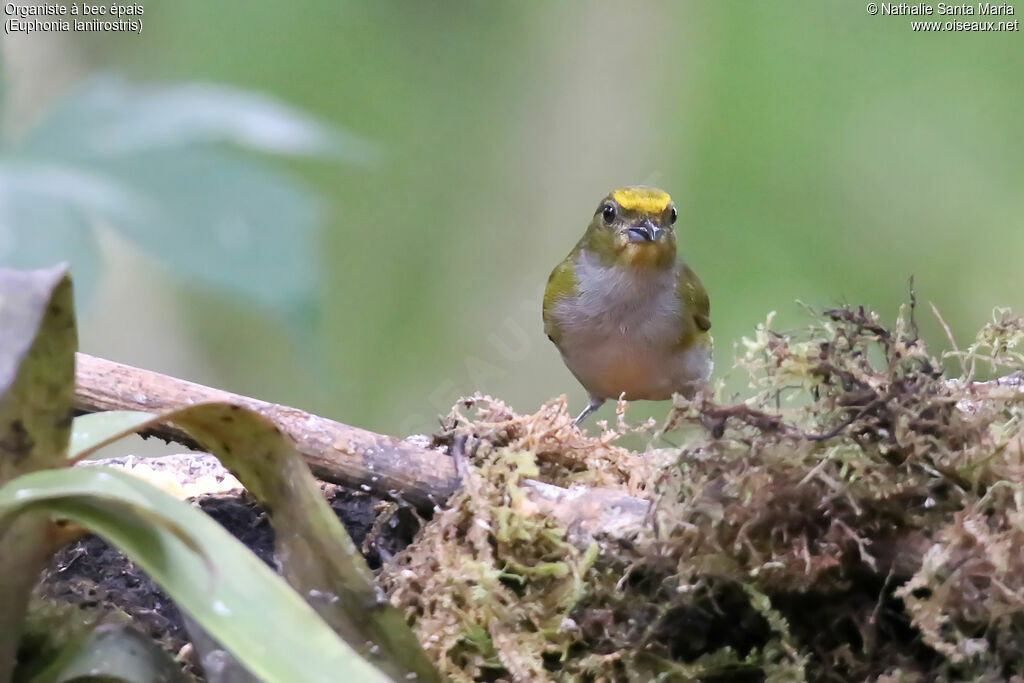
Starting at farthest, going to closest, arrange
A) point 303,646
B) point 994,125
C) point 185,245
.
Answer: point 994,125
point 185,245
point 303,646

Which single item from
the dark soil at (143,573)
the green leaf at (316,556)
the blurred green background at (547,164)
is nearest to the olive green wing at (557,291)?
the blurred green background at (547,164)

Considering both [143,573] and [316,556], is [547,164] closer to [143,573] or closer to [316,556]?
[143,573]

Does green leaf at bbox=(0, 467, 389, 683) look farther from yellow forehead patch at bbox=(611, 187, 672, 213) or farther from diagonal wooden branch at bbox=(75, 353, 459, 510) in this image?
yellow forehead patch at bbox=(611, 187, 672, 213)

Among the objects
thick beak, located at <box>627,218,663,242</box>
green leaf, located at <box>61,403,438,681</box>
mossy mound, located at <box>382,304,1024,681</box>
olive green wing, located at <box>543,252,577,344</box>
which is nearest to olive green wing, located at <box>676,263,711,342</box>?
thick beak, located at <box>627,218,663,242</box>

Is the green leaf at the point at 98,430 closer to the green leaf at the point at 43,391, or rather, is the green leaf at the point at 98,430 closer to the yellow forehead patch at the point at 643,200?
the green leaf at the point at 43,391

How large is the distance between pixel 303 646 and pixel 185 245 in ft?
1.63

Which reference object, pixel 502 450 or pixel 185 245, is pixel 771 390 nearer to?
pixel 502 450

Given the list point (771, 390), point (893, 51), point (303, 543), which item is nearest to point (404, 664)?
point (303, 543)

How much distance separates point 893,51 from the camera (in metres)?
3.54

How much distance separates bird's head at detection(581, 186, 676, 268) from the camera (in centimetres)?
241

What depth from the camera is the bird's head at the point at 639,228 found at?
2408 mm

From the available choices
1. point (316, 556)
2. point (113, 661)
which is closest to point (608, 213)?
point (316, 556)

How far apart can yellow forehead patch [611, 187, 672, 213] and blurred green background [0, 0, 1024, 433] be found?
90 centimetres

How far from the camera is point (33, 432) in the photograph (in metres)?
0.79
